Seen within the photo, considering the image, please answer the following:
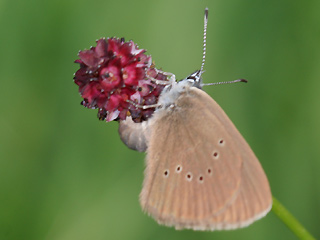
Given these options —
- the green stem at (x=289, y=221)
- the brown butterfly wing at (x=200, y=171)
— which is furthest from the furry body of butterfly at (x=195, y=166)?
the green stem at (x=289, y=221)

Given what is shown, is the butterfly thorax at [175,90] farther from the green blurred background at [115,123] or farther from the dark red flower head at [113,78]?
the green blurred background at [115,123]

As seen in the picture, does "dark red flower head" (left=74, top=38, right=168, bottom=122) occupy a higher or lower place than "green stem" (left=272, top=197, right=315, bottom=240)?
higher

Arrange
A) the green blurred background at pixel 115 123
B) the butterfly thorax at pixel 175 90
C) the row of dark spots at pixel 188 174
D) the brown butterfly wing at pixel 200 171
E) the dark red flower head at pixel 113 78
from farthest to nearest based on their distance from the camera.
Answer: the green blurred background at pixel 115 123 → the butterfly thorax at pixel 175 90 → the row of dark spots at pixel 188 174 → the brown butterfly wing at pixel 200 171 → the dark red flower head at pixel 113 78

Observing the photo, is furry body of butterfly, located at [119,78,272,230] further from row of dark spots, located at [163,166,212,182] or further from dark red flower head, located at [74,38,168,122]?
dark red flower head, located at [74,38,168,122]

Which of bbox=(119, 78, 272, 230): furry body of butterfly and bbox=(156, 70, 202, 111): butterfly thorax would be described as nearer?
bbox=(119, 78, 272, 230): furry body of butterfly

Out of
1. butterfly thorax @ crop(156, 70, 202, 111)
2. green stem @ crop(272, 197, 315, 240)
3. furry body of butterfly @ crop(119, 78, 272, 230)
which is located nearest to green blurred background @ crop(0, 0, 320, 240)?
furry body of butterfly @ crop(119, 78, 272, 230)

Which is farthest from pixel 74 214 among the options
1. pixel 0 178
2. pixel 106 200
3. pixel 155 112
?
pixel 155 112

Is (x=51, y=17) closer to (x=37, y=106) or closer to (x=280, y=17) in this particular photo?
(x=37, y=106)
